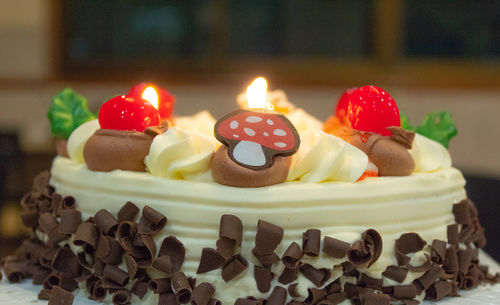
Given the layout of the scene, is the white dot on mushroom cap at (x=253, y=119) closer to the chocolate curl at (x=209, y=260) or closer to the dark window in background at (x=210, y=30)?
the chocolate curl at (x=209, y=260)

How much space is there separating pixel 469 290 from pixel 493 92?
9.68ft

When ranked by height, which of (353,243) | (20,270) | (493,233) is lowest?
(493,233)

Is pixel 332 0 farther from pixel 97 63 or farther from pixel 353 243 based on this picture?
pixel 353 243

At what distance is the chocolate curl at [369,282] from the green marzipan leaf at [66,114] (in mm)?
890

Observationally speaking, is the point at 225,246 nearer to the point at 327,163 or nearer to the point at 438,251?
the point at 327,163

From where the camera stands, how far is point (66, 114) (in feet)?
5.82

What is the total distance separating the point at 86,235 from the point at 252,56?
3431 millimetres

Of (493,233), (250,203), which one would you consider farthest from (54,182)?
(493,233)

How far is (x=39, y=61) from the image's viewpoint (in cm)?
491

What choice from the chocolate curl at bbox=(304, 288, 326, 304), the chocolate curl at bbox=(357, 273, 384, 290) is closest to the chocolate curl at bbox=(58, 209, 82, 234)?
the chocolate curl at bbox=(304, 288, 326, 304)

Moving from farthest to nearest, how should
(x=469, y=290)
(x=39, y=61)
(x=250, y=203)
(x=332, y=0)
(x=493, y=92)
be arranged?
(x=39, y=61) < (x=332, y=0) < (x=493, y=92) < (x=469, y=290) < (x=250, y=203)

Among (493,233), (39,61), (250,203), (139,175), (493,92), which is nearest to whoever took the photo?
(250,203)

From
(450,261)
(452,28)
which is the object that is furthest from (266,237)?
(452,28)

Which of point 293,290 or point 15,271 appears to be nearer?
point 293,290
